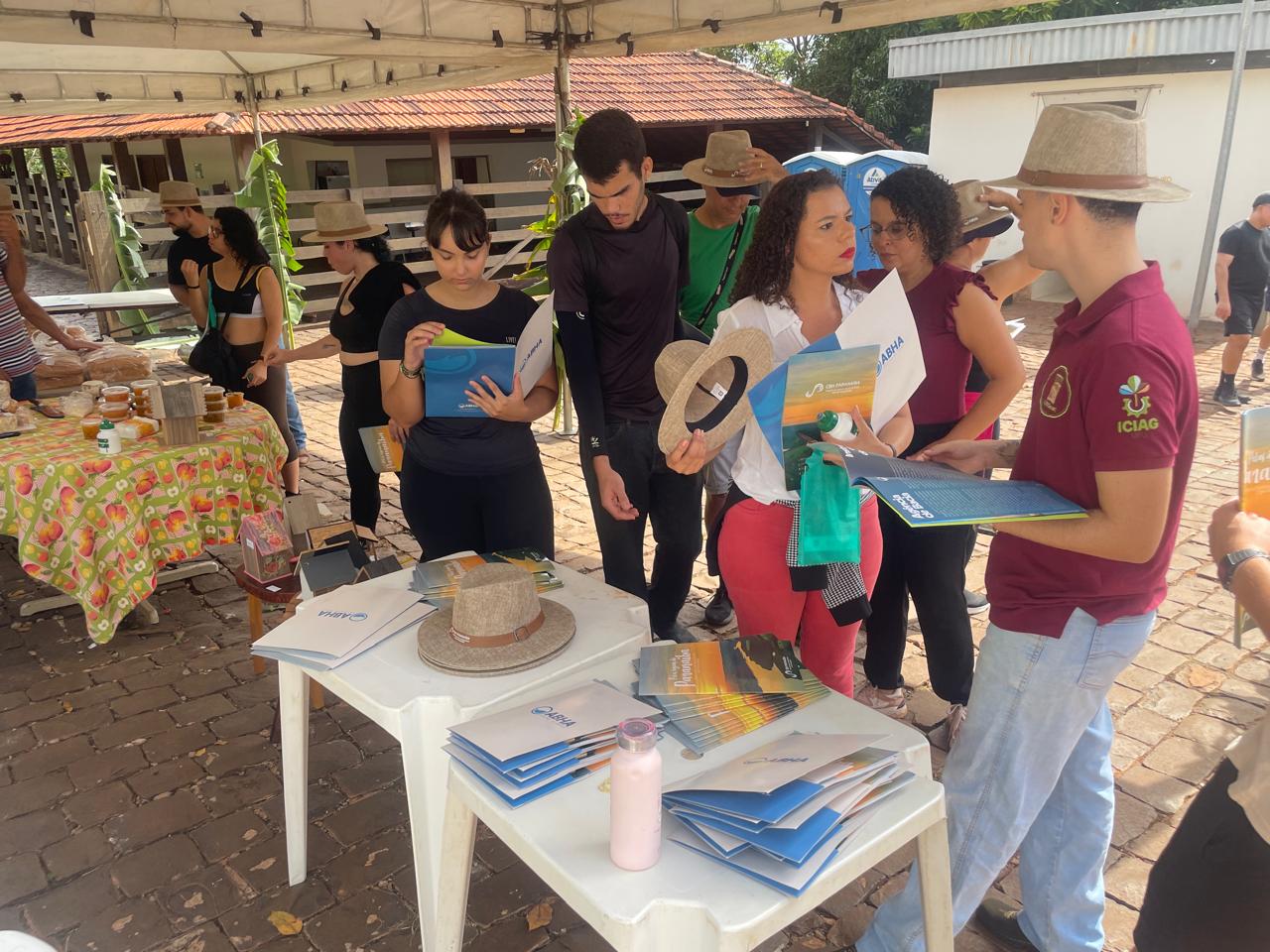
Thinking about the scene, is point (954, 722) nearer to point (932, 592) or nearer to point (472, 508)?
point (932, 592)

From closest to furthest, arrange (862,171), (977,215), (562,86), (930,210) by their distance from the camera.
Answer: (930,210)
(977,215)
(562,86)
(862,171)

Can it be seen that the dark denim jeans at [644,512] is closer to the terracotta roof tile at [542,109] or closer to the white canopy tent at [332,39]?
the white canopy tent at [332,39]


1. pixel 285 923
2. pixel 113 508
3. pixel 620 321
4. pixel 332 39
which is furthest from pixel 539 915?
pixel 332 39

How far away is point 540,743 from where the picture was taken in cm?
162

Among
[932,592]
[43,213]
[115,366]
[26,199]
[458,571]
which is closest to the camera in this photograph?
[458,571]

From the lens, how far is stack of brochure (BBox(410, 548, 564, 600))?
2.34 metres

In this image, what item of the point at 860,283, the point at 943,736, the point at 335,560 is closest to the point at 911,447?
the point at 860,283

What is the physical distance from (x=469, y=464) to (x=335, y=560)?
0.52m

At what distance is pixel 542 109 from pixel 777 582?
40.1 ft

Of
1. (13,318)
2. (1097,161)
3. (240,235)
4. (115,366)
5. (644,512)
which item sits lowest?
(644,512)

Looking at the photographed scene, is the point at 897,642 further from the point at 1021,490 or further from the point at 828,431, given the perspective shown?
the point at 1021,490

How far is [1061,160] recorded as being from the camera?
1675 mm

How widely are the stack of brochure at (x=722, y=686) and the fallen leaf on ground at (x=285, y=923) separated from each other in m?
1.25

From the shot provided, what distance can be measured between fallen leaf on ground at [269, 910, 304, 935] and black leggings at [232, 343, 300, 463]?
2.81 metres
